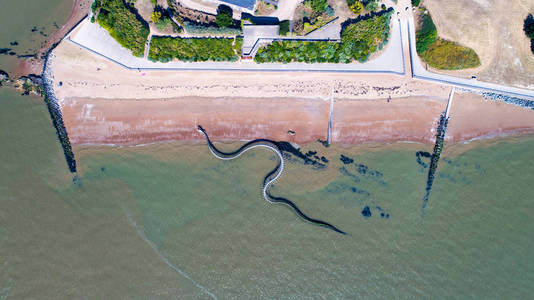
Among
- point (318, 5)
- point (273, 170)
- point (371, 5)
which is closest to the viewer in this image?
point (371, 5)

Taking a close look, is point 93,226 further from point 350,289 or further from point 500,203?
point 500,203

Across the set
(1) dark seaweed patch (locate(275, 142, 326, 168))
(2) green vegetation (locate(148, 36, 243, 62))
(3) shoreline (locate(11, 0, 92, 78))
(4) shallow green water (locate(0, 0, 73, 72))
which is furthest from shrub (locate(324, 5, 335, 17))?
(4) shallow green water (locate(0, 0, 73, 72))

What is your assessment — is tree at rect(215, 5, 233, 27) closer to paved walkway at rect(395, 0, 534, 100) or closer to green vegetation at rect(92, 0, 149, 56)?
green vegetation at rect(92, 0, 149, 56)

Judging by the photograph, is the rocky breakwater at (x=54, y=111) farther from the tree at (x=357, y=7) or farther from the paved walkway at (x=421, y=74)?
the paved walkway at (x=421, y=74)

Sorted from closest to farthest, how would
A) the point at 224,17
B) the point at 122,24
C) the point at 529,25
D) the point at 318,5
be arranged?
the point at 224,17
the point at 318,5
the point at 122,24
the point at 529,25

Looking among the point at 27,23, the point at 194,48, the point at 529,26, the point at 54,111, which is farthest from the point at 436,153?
the point at 27,23

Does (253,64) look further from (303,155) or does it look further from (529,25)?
(529,25)
